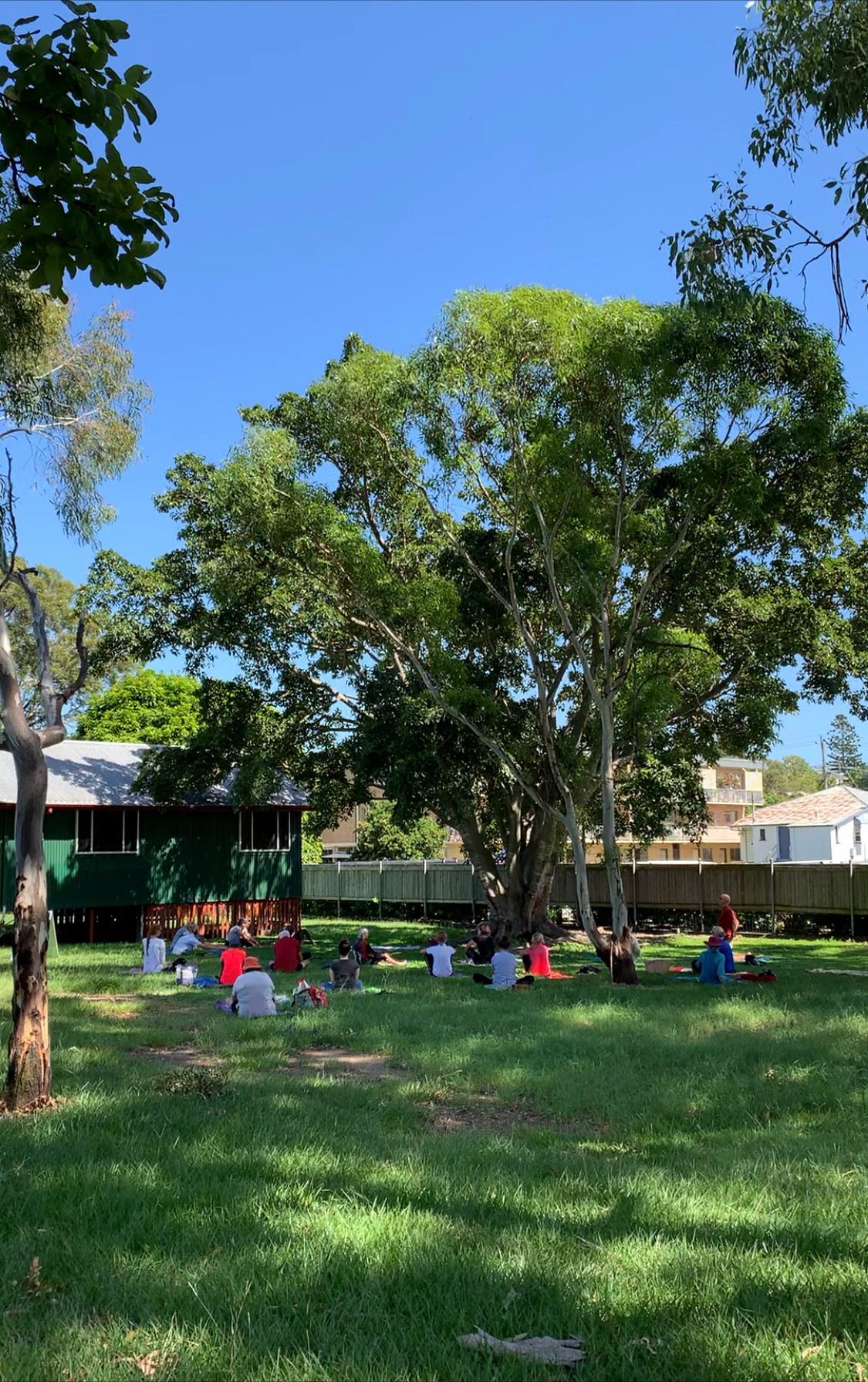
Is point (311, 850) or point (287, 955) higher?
point (311, 850)

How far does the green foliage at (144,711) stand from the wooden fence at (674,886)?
9.12 metres

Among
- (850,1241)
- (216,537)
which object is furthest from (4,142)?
(216,537)

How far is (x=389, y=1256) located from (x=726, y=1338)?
1.52 metres

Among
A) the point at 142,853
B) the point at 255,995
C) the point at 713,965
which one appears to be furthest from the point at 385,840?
the point at 255,995

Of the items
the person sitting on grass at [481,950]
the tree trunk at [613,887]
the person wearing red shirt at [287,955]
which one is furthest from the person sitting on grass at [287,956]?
the tree trunk at [613,887]

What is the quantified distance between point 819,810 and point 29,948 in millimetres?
48706

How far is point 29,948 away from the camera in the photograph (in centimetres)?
873

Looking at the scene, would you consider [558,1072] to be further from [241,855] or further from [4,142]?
[241,855]

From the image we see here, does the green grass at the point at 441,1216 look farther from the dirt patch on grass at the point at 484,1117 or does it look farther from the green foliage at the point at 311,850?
the green foliage at the point at 311,850

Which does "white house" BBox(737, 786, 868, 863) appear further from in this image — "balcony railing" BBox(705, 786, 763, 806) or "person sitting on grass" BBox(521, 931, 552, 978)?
"person sitting on grass" BBox(521, 931, 552, 978)

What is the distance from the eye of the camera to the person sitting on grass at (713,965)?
18328 mm

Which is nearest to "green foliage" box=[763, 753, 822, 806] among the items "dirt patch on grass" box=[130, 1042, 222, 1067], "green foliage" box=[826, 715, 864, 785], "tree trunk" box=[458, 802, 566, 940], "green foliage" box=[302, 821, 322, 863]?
"green foliage" box=[826, 715, 864, 785]

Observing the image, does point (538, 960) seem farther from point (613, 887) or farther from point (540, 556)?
point (540, 556)

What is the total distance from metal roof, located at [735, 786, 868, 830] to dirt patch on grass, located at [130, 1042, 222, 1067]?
43811 mm
